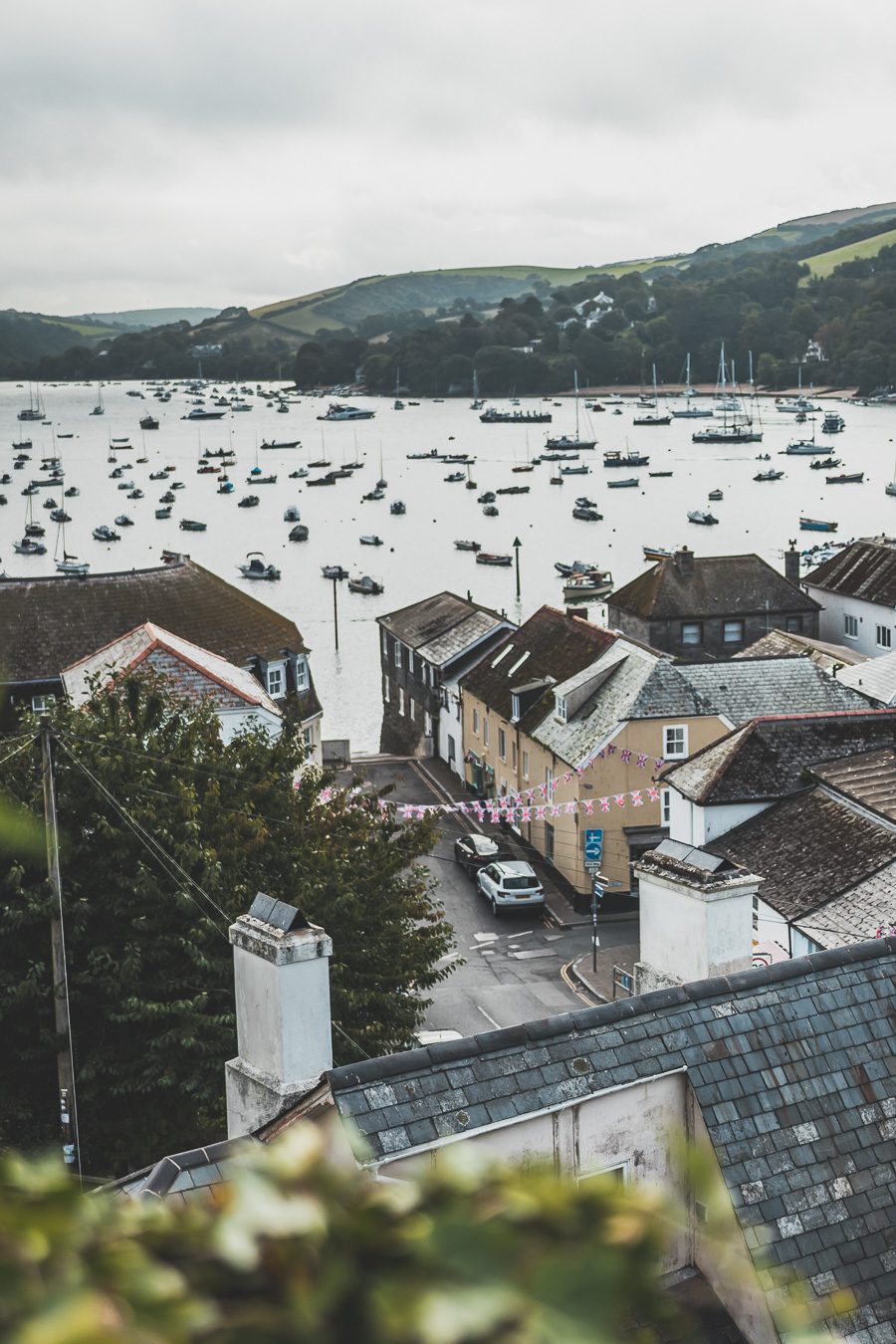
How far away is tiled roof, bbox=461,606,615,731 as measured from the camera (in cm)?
5491

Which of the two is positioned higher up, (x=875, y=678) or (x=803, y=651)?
(x=875, y=678)

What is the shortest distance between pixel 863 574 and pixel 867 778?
39138 mm

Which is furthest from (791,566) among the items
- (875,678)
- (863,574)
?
(875,678)

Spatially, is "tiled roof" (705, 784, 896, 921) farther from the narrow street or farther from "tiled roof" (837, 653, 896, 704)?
"tiled roof" (837, 653, 896, 704)

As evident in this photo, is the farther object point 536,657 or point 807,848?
point 536,657

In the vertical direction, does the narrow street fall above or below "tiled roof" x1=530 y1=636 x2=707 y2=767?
below

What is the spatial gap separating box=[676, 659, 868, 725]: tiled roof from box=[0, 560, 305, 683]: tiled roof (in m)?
16.8

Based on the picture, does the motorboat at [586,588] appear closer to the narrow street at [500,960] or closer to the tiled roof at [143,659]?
the narrow street at [500,960]

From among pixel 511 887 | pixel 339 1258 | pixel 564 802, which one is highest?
pixel 339 1258

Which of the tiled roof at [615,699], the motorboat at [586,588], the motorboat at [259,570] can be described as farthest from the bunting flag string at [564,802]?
the motorboat at [259,570]

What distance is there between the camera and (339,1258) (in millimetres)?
1919

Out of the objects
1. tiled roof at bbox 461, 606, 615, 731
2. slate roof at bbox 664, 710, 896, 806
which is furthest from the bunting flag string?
slate roof at bbox 664, 710, 896, 806

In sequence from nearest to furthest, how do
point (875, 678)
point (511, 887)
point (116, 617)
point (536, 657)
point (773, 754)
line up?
point (773, 754) < point (511, 887) < point (875, 678) < point (536, 657) < point (116, 617)

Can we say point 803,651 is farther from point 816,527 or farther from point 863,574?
point 816,527
